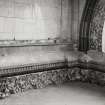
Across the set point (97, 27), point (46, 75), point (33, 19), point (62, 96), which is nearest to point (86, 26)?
point (97, 27)

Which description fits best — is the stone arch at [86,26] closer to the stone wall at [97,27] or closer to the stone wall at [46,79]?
the stone wall at [97,27]

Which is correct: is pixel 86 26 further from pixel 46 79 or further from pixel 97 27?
pixel 46 79

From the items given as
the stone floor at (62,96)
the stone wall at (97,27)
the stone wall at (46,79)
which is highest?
the stone wall at (97,27)

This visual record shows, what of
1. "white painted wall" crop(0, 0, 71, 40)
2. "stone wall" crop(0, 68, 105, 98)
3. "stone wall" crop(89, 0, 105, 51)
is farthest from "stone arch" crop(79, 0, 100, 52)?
"stone wall" crop(0, 68, 105, 98)

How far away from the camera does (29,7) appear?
3.54m

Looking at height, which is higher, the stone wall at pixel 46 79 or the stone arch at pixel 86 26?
the stone arch at pixel 86 26

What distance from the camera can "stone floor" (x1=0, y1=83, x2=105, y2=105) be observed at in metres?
2.79

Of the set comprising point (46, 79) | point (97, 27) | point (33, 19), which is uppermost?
point (33, 19)

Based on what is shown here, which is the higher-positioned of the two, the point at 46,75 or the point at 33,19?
the point at 33,19

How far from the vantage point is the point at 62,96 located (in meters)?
3.04

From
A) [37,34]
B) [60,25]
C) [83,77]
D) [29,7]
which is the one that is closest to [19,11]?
[29,7]

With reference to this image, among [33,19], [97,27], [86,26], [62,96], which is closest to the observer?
[62,96]

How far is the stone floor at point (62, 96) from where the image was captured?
279 centimetres

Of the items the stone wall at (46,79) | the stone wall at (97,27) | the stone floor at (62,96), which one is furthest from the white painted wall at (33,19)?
the stone floor at (62,96)
